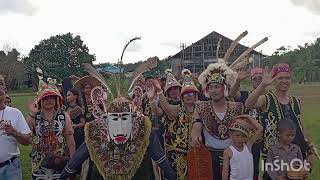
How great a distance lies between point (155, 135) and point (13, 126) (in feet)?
4.80

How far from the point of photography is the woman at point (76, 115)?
663cm

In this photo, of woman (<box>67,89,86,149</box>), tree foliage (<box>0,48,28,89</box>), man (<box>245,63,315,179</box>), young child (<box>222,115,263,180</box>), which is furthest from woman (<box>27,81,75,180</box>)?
tree foliage (<box>0,48,28,89</box>)

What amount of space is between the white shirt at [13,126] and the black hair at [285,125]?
8.33ft

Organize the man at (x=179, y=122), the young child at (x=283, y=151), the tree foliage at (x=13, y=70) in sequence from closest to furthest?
the young child at (x=283, y=151) < the man at (x=179, y=122) < the tree foliage at (x=13, y=70)

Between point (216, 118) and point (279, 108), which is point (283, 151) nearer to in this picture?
point (279, 108)

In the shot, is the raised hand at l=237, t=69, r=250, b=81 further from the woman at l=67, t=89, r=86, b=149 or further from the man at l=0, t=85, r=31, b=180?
the woman at l=67, t=89, r=86, b=149

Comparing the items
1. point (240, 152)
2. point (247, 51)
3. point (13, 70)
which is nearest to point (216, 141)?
point (240, 152)

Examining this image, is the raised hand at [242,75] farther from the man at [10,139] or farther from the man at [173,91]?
the man at [10,139]

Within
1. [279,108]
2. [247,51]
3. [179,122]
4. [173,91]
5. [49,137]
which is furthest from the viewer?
[173,91]

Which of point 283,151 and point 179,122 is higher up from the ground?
point 179,122

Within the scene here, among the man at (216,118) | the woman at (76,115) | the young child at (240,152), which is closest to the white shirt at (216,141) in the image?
the man at (216,118)

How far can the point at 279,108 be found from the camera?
17.2 ft

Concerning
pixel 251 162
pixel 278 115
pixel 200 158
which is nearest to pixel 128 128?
pixel 200 158

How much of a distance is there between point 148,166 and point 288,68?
1740mm
